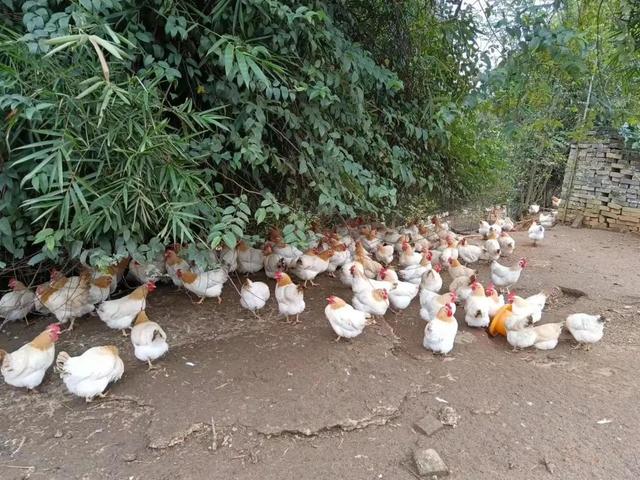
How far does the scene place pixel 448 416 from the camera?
2842mm

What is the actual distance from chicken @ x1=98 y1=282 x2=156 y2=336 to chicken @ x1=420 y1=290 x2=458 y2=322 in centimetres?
270

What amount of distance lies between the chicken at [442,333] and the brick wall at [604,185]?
24.4 feet

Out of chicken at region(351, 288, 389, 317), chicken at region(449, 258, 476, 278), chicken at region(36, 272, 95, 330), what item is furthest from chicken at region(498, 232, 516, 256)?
chicken at region(36, 272, 95, 330)

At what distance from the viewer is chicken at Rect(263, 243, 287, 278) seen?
4.97 m

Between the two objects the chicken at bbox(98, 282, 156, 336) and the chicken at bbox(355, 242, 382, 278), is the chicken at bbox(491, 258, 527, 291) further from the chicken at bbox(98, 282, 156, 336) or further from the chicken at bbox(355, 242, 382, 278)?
the chicken at bbox(98, 282, 156, 336)

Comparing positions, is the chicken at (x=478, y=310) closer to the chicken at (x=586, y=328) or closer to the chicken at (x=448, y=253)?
the chicken at (x=586, y=328)

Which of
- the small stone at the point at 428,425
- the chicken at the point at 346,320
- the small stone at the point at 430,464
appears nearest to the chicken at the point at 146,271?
the chicken at the point at 346,320

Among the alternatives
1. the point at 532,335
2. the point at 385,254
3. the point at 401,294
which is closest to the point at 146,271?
the point at 401,294

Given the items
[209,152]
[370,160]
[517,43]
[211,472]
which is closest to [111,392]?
[211,472]

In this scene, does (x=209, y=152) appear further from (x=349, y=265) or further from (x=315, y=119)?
(x=349, y=265)

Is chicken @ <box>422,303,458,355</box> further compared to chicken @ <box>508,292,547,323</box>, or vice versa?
chicken @ <box>508,292,547,323</box>

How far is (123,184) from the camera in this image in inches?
106

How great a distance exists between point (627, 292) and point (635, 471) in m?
3.52

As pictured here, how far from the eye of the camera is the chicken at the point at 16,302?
154 inches
